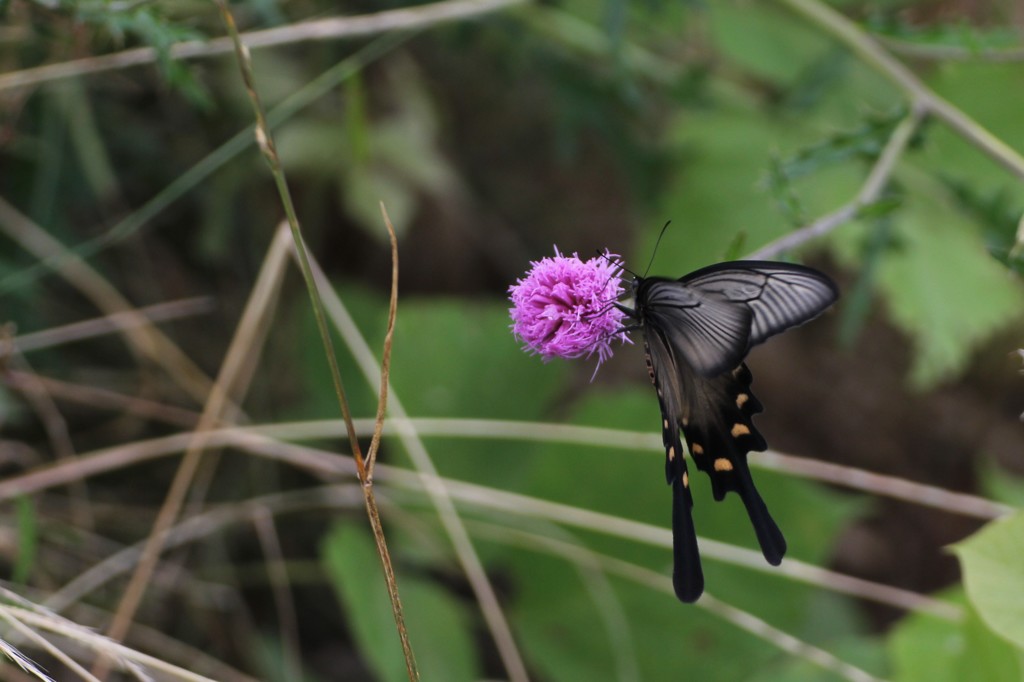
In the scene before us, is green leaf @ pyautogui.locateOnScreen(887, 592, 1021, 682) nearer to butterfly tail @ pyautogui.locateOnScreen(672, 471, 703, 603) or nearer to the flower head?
butterfly tail @ pyautogui.locateOnScreen(672, 471, 703, 603)

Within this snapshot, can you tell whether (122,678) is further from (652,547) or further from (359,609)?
(652,547)

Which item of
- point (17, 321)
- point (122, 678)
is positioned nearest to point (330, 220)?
point (17, 321)

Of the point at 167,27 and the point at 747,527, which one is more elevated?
the point at 167,27

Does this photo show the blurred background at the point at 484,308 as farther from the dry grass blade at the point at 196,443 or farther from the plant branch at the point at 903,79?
the dry grass blade at the point at 196,443

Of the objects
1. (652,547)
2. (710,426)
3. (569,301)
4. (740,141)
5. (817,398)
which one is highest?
(740,141)

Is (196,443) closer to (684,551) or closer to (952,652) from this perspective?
(684,551)

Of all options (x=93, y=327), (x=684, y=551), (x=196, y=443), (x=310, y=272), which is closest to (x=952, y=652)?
(x=684, y=551)

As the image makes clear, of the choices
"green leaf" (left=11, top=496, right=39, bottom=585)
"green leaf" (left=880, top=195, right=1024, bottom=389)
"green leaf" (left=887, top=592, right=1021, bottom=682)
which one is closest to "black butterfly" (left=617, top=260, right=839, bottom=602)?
"green leaf" (left=887, top=592, right=1021, bottom=682)
